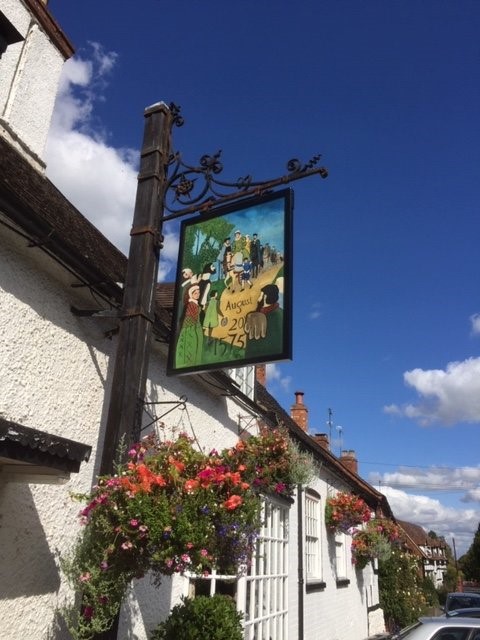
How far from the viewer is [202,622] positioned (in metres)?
4.98

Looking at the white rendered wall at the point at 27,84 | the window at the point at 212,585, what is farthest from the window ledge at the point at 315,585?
the white rendered wall at the point at 27,84

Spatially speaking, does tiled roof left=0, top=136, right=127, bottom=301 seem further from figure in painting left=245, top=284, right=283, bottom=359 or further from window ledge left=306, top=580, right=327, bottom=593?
window ledge left=306, top=580, right=327, bottom=593

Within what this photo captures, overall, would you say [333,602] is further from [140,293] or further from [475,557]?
[475,557]

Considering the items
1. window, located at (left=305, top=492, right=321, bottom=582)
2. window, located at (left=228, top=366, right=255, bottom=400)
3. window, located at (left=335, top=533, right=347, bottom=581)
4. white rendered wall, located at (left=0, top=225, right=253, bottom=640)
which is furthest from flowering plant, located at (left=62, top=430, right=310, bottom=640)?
window, located at (left=335, top=533, right=347, bottom=581)

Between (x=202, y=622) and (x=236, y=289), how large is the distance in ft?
10.3

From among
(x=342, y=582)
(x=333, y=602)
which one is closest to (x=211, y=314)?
(x=333, y=602)

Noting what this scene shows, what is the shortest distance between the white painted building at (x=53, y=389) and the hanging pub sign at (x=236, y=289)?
0.68 meters

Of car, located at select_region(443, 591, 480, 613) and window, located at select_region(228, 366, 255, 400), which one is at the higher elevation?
window, located at select_region(228, 366, 255, 400)

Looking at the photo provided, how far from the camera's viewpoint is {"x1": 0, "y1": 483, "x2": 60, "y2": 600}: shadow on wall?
3590 mm

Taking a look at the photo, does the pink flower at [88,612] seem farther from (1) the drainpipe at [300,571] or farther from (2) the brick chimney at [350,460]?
(2) the brick chimney at [350,460]

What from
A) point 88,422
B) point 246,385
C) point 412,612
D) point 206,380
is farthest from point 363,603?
point 88,422

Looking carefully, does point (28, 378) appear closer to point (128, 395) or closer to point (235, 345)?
point (128, 395)

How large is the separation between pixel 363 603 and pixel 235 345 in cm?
1286

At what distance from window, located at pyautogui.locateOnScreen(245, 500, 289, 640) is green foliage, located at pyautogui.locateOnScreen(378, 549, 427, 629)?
30.5ft
